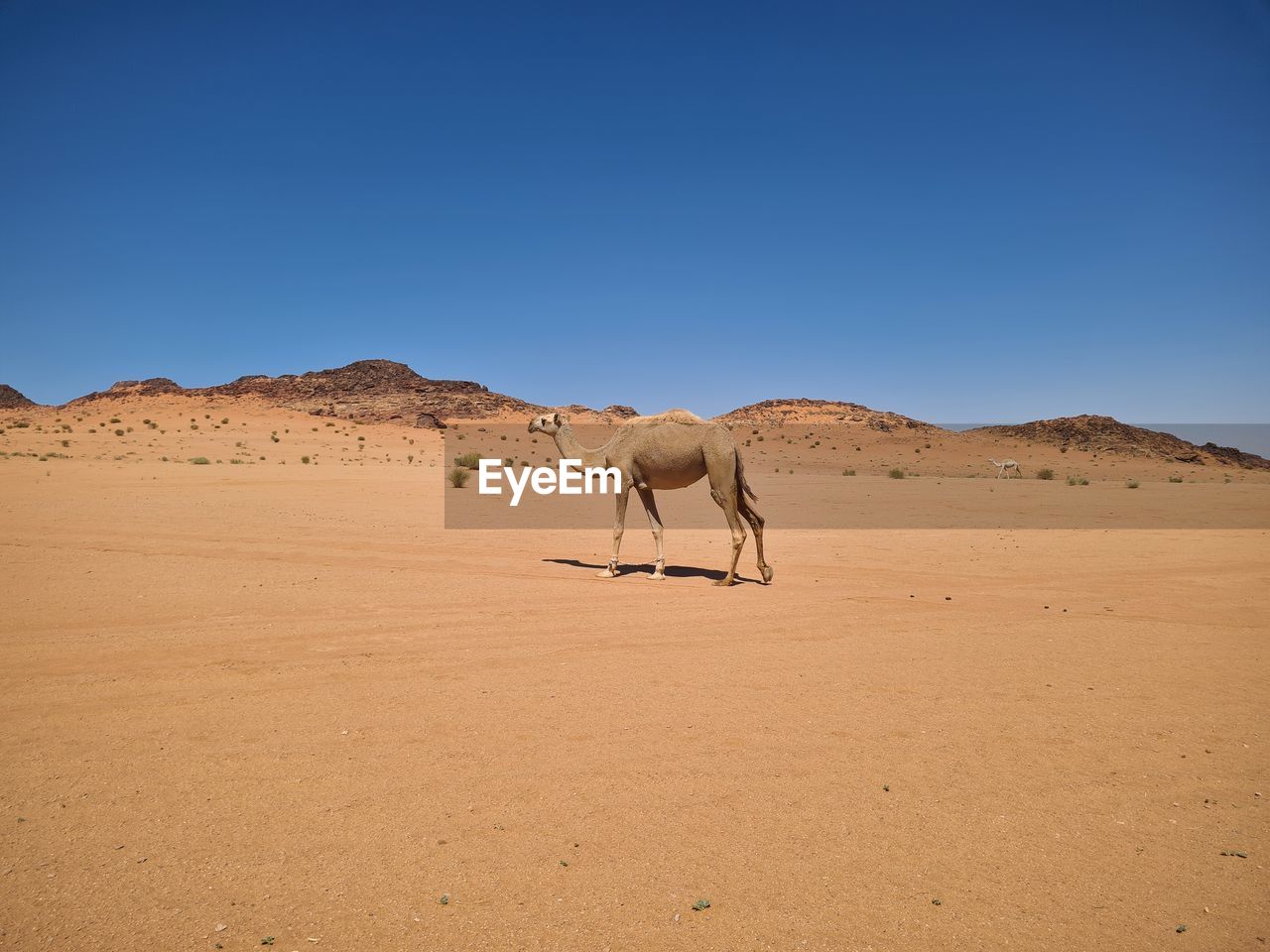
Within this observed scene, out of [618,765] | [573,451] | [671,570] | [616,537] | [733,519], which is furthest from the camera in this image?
[671,570]

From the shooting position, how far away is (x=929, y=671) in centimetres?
668

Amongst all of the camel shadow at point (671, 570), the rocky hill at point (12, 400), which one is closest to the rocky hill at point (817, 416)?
the camel shadow at point (671, 570)

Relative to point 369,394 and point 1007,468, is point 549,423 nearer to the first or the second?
point 1007,468

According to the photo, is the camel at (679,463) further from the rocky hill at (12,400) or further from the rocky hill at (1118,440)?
the rocky hill at (12,400)

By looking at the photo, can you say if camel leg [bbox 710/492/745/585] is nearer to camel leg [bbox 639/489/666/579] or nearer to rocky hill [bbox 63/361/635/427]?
camel leg [bbox 639/489/666/579]

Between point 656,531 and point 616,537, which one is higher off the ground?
point 656,531

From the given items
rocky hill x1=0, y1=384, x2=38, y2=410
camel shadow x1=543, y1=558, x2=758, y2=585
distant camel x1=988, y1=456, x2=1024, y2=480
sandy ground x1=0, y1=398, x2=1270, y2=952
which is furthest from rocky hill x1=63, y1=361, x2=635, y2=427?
sandy ground x1=0, y1=398, x2=1270, y2=952

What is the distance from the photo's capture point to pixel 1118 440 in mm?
62906

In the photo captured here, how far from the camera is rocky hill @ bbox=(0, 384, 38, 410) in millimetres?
86081

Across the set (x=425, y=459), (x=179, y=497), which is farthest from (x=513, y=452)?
(x=179, y=497)

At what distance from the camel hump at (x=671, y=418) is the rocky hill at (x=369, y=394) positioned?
6141 centimetres

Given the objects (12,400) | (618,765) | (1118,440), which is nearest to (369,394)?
(12,400)

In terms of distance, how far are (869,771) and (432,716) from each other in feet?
10.1

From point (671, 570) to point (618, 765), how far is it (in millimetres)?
8040
